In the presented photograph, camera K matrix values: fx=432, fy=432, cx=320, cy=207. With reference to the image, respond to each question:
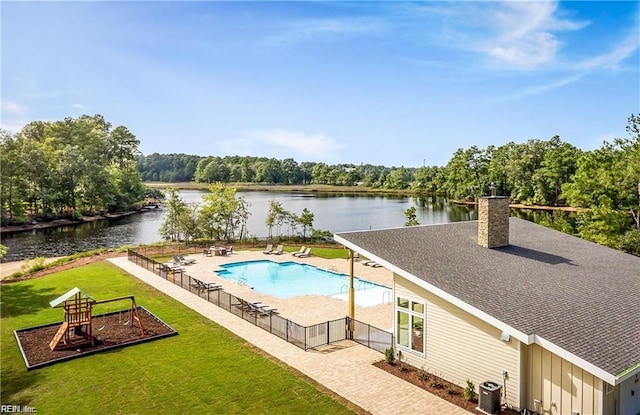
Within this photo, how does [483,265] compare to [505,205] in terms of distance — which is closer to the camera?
[483,265]

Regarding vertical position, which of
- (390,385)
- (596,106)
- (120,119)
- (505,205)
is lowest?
(390,385)

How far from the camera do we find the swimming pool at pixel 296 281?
20312 mm

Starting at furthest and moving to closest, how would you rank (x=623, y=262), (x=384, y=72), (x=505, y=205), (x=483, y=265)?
(x=384, y=72) → (x=623, y=262) → (x=505, y=205) → (x=483, y=265)

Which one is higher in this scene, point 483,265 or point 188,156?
point 188,156

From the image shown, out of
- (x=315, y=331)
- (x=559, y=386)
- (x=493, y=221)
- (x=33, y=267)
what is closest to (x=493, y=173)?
(x=493, y=221)

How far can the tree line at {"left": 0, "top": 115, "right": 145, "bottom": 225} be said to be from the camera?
171ft

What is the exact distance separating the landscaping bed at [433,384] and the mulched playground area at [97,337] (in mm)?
7400

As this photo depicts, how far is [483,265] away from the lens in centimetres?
1194

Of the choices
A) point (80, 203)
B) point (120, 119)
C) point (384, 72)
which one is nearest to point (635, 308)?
point (384, 72)

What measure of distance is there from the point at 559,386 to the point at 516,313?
156cm

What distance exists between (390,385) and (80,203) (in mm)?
65886

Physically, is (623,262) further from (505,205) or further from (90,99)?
(90,99)

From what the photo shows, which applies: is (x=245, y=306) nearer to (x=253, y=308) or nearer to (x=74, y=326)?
(x=253, y=308)

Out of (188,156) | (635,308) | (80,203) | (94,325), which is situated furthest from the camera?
(188,156)
